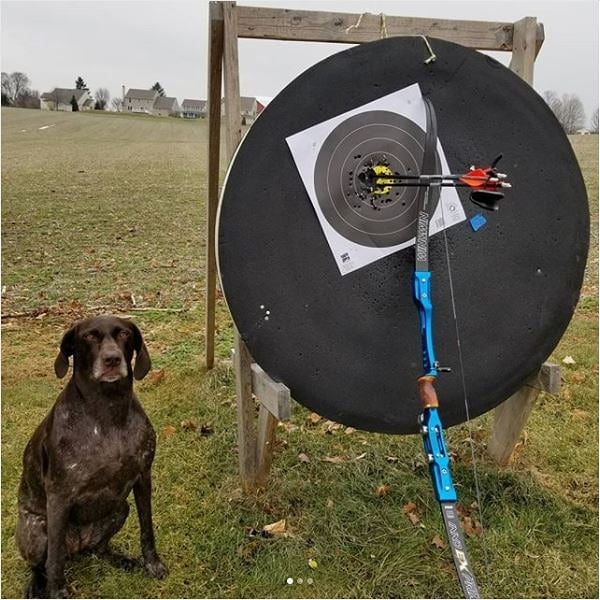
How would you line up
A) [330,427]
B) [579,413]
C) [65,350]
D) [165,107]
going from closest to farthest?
[65,350], [330,427], [579,413], [165,107]

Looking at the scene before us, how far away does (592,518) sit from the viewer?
3.27 meters

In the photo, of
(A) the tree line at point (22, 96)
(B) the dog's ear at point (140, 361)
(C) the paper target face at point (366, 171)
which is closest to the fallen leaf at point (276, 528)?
(B) the dog's ear at point (140, 361)

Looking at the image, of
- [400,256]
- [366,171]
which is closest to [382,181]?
[366,171]

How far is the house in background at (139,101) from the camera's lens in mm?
70000

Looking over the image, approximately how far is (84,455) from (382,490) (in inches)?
64.1

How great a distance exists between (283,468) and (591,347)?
3.12 metres

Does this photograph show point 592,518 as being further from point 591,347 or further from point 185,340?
point 185,340

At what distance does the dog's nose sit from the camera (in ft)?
7.89

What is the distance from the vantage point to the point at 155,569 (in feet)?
9.21

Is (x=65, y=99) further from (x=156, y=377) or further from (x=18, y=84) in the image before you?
(x=156, y=377)

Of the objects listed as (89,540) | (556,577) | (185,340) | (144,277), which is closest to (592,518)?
(556,577)

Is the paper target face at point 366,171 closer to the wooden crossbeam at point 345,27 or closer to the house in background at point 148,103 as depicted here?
the wooden crossbeam at point 345,27

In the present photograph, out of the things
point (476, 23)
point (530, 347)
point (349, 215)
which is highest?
point (476, 23)

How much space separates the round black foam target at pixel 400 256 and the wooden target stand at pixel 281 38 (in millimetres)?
212
